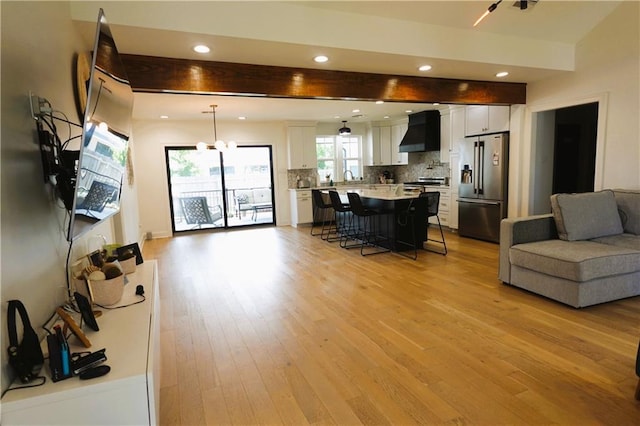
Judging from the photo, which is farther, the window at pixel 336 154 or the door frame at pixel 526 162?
the window at pixel 336 154

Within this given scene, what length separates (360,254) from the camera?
5285 millimetres

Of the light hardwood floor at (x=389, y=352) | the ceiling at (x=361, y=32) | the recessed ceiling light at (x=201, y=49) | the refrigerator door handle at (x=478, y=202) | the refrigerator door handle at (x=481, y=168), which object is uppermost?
the ceiling at (x=361, y=32)

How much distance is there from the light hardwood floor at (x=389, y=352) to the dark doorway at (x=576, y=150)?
8.30 feet

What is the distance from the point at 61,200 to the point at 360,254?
4.02 meters

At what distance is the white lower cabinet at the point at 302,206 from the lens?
798 cm

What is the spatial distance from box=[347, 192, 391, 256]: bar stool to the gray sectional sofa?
6.66 ft

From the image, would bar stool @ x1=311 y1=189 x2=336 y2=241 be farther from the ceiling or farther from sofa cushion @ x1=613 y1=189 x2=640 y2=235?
sofa cushion @ x1=613 y1=189 x2=640 y2=235

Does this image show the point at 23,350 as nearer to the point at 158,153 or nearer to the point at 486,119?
the point at 486,119

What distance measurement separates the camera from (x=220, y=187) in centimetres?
798

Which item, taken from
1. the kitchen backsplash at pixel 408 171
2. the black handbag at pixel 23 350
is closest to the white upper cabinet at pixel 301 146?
the kitchen backsplash at pixel 408 171

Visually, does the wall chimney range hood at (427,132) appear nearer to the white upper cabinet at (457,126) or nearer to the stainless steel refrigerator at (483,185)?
the white upper cabinet at (457,126)

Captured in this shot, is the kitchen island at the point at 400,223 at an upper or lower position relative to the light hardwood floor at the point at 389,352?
upper

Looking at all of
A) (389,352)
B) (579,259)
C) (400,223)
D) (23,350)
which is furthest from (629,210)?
(23,350)

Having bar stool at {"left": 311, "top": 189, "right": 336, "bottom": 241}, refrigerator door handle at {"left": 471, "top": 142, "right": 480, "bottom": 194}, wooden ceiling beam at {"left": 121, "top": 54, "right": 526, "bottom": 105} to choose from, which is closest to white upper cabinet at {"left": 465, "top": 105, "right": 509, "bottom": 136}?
refrigerator door handle at {"left": 471, "top": 142, "right": 480, "bottom": 194}
